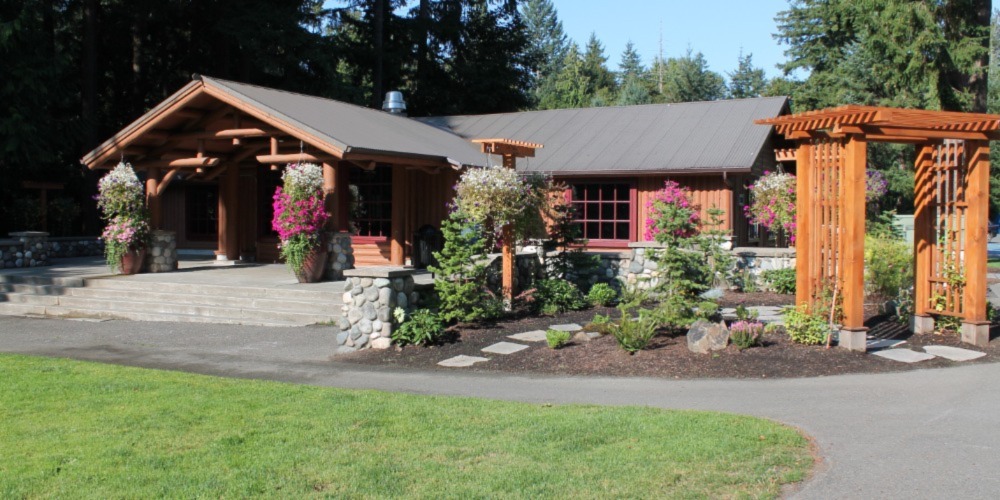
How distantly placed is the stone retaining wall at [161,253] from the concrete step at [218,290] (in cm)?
146

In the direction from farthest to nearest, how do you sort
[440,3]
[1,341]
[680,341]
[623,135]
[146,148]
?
[440,3] → [623,135] → [146,148] → [1,341] → [680,341]

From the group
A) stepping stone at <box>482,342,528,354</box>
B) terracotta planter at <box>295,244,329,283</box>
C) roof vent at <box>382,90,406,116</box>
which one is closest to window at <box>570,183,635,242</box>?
roof vent at <box>382,90,406,116</box>

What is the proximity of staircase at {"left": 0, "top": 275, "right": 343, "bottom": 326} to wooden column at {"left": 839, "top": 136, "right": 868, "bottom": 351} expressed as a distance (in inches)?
264

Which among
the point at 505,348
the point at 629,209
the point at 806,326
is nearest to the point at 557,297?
the point at 505,348

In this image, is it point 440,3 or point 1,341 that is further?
point 440,3

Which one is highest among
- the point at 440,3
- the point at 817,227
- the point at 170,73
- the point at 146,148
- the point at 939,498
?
the point at 440,3

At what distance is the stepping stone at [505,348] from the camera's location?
30.6 feet

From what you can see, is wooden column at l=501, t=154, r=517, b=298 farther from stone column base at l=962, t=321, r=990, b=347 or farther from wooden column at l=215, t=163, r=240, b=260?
wooden column at l=215, t=163, r=240, b=260

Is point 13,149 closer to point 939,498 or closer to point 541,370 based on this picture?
point 541,370

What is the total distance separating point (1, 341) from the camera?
1084 cm

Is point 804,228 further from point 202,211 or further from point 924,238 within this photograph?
point 202,211

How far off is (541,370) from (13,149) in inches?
685

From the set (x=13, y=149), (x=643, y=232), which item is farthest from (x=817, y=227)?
(x=13, y=149)

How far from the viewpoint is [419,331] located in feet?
31.7
